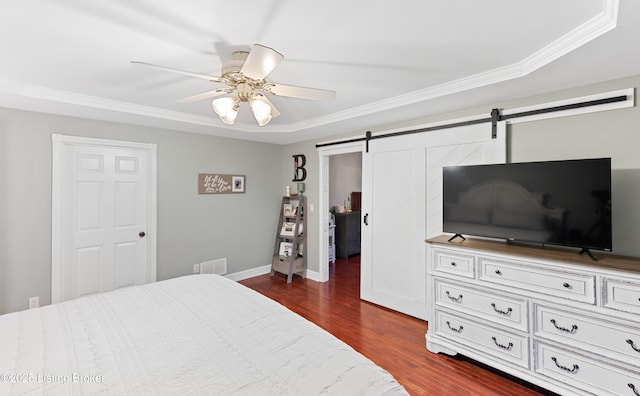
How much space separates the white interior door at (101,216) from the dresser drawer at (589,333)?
4.08 m

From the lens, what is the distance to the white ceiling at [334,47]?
1442 millimetres

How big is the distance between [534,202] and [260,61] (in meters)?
2.19

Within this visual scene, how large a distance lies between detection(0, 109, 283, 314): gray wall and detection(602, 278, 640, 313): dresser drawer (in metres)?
4.06

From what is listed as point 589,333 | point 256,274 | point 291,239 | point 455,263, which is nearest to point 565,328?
point 589,333

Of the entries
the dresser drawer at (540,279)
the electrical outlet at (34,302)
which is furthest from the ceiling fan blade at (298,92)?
the electrical outlet at (34,302)

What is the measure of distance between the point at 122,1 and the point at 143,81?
3.62 feet

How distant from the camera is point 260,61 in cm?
149

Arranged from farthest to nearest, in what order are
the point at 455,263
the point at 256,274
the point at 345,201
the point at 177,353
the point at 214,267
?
1. the point at 345,201
2. the point at 256,274
3. the point at 214,267
4. the point at 455,263
5. the point at 177,353

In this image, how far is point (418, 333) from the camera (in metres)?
2.84

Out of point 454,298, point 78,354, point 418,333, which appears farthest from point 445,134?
point 78,354

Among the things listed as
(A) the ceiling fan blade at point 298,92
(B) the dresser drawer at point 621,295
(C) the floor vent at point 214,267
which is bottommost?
(C) the floor vent at point 214,267

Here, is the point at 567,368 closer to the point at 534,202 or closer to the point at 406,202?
the point at 534,202

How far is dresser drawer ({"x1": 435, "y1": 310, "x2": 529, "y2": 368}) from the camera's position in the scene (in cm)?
206

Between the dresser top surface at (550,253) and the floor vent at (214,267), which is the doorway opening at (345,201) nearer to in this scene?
the floor vent at (214,267)
